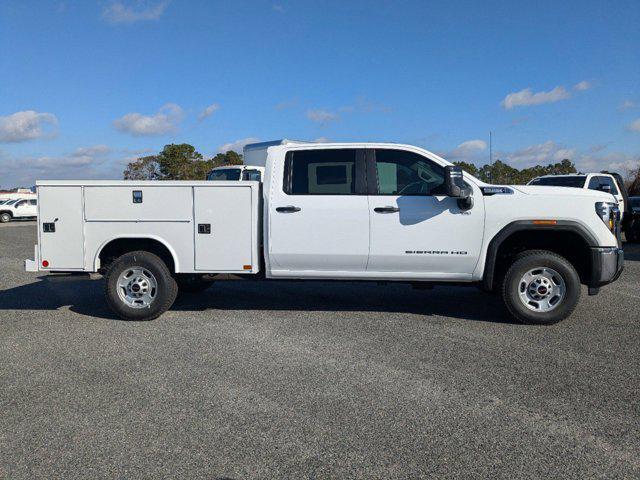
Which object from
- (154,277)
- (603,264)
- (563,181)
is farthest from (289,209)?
(563,181)

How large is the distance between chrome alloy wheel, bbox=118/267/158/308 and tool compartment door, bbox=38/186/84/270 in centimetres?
55

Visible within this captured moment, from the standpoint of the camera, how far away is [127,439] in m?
3.48

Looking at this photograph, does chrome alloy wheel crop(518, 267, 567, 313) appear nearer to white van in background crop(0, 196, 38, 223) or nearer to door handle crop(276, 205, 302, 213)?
door handle crop(276, 205, 302, 213)

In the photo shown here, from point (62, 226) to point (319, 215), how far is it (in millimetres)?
3058

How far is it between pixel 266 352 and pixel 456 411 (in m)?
2.04

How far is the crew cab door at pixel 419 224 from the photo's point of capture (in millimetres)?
6180

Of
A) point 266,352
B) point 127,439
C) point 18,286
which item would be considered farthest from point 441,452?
point 18,286

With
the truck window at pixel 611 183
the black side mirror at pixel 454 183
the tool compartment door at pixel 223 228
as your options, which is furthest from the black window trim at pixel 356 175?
the truck window at pixel 611 183

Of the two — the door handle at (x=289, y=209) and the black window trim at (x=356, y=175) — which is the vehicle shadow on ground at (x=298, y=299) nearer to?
the door handle at (x=289, y=209)

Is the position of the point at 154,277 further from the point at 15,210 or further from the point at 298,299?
the point at 15,210

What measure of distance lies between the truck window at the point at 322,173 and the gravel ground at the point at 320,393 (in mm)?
1560

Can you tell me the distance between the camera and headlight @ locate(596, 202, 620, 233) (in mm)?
6098

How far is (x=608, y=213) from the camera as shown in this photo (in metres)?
6.14

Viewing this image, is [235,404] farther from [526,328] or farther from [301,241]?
[526,328]
